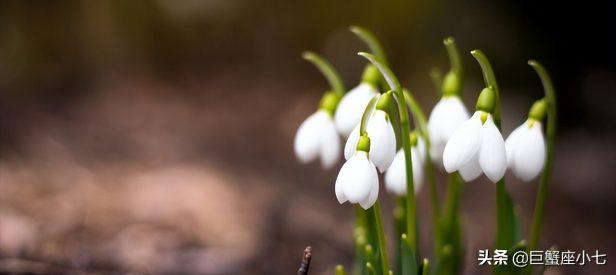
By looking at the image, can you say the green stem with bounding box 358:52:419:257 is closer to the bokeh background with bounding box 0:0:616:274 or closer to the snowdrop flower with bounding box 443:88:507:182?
the snowdrop flower with bounding box 443:88:507:182

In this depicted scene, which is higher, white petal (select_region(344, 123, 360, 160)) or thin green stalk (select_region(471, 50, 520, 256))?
white petal (select_region(344, 123, 360, 160))

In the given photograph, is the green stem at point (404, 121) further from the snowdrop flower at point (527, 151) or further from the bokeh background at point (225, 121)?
the bokeh background at point (225, 121)

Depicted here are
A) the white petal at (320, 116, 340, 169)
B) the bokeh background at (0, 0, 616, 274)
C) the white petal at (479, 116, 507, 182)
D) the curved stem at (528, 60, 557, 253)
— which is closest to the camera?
the white petal at (479, 116, 507, 182)

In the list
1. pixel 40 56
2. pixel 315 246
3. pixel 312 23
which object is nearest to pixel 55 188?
pixel 315 246

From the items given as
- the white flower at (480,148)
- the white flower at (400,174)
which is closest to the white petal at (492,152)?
the white flower at (480,148)

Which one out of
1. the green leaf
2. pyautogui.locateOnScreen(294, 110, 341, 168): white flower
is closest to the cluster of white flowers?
pyautogui.locateOnScreen(294, 110, 341, 168): white flower

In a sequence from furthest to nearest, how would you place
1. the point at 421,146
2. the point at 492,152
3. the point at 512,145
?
1. the point at 421,146
2. the point at 512,145
3. the point at 492,152

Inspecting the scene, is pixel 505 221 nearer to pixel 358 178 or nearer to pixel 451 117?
pixel 451 117

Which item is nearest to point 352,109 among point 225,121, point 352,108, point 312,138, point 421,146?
point 352,108

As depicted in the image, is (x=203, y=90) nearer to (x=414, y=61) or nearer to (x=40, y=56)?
(x=40, y=56)
